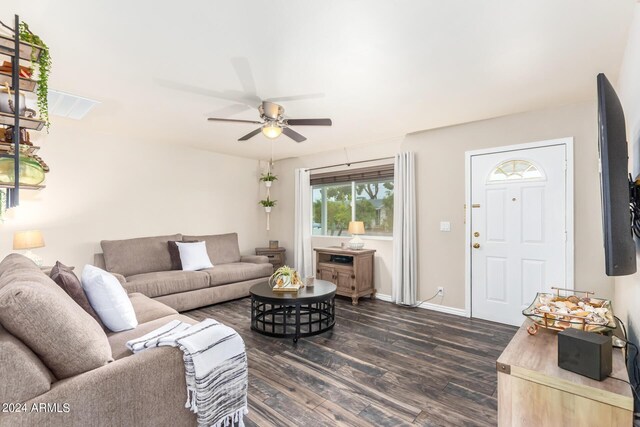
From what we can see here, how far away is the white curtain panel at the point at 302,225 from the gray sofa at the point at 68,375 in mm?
3927

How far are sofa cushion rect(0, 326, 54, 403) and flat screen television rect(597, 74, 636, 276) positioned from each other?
2.22 m

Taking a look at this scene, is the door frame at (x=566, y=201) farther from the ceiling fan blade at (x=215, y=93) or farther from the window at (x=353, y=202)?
the ceiling fan blade at (x=215, y=93)

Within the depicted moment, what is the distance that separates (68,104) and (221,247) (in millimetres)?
2673

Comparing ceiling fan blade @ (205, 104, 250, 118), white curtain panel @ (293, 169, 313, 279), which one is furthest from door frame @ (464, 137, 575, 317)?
ceiling fan blade @ (205, 104, 250, 118)

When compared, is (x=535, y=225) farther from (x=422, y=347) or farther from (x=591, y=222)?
(x=422, y=347)

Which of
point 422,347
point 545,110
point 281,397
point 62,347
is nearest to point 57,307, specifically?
point 62,347

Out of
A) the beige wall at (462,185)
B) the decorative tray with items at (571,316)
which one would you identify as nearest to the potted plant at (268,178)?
the beige wall at (462,185)

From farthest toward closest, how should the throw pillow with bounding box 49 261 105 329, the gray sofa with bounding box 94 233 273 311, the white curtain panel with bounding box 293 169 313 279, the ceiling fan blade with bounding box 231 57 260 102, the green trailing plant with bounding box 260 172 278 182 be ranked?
the green trailing plant with bounding box 260 172 278 182 < the white curtain panel with bounding box 293 169 313 279 < the gray sofa with bounding box 94 233 273 311 < the ceiling fan blade with bounding box 231 57 260 102 < the throw pillow with bounding box 49 261 105 329

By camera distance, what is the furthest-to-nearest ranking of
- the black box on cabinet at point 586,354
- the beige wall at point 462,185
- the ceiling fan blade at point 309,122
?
the beige wall at point 462,185, the ceiling fan blade at point 309,122, the black box on cabinet at point 586,354

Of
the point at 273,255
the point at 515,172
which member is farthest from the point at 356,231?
the point at 515,172

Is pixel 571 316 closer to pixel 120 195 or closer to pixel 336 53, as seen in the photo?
pixel 336 53

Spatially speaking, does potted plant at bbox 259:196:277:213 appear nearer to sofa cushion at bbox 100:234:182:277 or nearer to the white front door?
sofa cushion at bbox 100:234:182:277

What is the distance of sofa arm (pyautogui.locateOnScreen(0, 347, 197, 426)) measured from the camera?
3.77 ft

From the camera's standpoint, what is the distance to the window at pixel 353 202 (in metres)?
4.66
